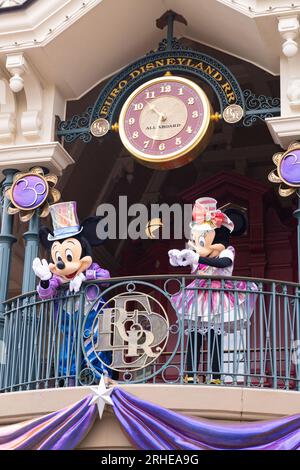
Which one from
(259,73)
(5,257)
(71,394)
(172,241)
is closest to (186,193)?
(172,241)

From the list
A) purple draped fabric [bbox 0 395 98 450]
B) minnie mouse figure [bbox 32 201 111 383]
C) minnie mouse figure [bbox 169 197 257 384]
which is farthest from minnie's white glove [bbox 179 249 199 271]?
purple draped fabric [bbox 0 395 98 450]

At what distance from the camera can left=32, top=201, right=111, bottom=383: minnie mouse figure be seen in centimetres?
954

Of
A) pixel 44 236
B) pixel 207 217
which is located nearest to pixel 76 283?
pixel 44 236

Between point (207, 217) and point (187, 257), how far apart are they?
65 cm

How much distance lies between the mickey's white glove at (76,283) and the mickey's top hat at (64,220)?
0.64m

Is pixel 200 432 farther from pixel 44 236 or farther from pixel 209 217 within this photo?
pixel 44 236

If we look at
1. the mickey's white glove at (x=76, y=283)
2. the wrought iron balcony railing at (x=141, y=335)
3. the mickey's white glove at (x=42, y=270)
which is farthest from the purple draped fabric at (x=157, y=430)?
the mickey's white glove at (x=42, y=270)

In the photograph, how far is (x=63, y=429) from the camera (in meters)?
8.85

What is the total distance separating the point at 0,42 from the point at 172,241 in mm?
3338

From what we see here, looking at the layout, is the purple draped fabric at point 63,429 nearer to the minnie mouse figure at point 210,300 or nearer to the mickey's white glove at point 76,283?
the minnie mouse figure at point 210,300

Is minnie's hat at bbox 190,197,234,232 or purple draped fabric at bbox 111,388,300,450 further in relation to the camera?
minnie's hat at bbox 190,197,234,232

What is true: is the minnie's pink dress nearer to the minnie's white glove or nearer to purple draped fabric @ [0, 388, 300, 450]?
the minnie's white glove

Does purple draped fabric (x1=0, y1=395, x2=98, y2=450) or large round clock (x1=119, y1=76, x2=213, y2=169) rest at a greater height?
large round clock (x1=119, y1=76, x2=213, y2=169)

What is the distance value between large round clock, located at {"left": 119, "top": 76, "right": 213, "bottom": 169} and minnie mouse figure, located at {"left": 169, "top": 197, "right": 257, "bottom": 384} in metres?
0.89
